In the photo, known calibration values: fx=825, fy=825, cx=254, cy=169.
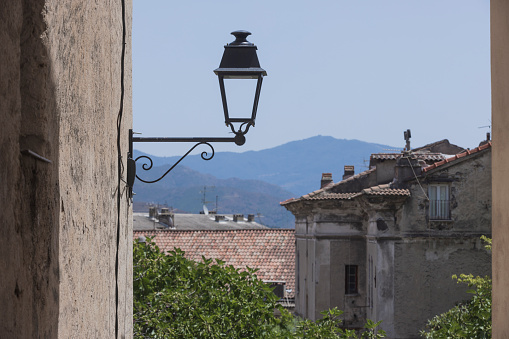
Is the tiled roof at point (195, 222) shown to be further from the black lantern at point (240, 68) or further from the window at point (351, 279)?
the black lantern at point (240, 68)

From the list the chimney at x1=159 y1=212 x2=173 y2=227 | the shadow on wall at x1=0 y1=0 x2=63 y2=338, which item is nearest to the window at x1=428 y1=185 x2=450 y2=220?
the shadow on wall at x1=0 y1=0 x2=63 y2=338

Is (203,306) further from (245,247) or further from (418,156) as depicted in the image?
(245,247)

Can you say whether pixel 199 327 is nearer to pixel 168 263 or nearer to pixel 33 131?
pixel 168 263

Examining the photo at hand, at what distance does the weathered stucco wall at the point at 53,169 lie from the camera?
3.15 metres

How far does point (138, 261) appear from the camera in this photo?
10828 millimetres

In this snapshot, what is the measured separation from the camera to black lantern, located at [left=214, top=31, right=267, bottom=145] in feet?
22.4

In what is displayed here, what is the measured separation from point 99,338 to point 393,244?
22.9 m

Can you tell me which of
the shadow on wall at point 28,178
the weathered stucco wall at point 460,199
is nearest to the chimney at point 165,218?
the weathered stucco wall at point 460,199

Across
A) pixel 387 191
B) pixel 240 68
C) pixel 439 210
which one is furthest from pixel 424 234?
pixel 240 68

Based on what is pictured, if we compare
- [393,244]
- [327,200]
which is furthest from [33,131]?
[327,200]

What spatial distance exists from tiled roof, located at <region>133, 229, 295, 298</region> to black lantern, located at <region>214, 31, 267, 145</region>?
31.3m

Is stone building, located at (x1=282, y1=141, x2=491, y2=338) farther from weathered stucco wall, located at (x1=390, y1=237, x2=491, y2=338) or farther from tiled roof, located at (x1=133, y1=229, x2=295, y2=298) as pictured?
tiled roof, located at (x1=133, y1=229, x2=295, y2=298)

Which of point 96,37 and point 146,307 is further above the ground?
point 96,37

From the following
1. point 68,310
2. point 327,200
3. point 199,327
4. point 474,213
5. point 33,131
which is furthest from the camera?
point 327,200
